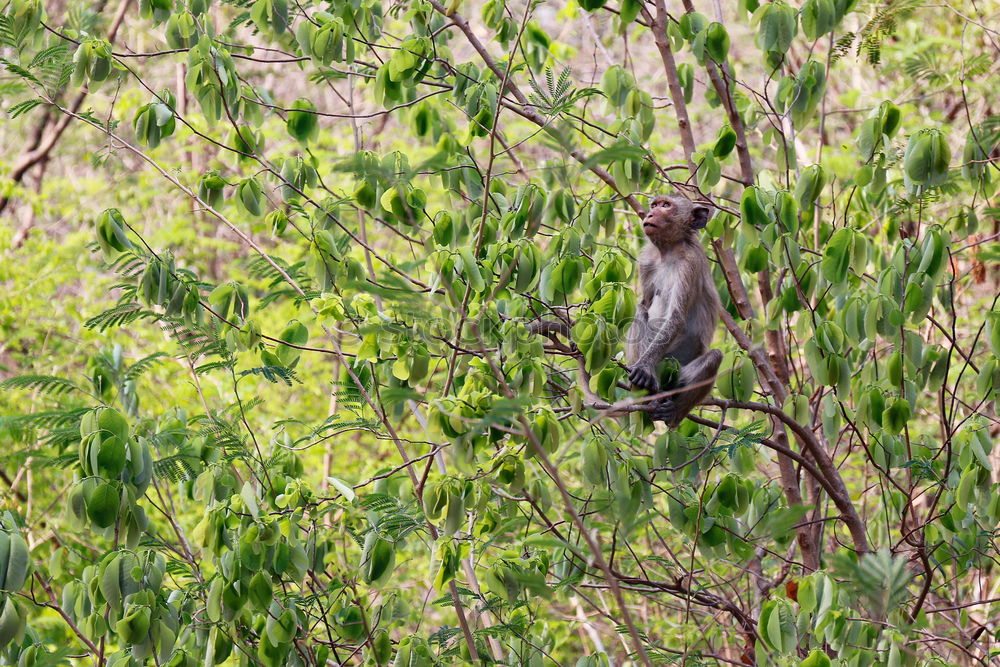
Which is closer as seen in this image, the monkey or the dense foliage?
the dense foliage

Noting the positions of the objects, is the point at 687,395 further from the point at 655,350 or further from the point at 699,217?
the point at 699,217

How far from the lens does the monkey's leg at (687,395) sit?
422cm

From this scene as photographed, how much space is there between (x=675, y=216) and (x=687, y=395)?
1.05m

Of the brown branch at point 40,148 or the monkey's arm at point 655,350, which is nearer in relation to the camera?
the monkey's arm at point 655,350

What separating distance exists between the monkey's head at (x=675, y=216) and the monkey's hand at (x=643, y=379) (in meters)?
0.81

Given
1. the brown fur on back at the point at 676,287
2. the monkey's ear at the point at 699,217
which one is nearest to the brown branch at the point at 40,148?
the brown fur on back at the point at 676,287

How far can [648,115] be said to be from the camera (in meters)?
4.58

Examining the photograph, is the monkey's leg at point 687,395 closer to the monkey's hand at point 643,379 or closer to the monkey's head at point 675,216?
the monkey's hand at point 643,379

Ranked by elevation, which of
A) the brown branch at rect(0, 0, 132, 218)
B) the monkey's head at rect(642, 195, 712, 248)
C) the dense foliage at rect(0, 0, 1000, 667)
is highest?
the brown branch at rect(0, 0, 132, 218)

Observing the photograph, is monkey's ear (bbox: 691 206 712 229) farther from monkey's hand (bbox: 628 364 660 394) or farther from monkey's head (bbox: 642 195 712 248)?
monkey's hand (bbox: 628 364 660 394)

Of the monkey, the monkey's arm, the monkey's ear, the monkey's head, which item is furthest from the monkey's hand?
the monkey's ear

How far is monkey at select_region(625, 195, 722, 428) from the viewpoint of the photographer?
470 cm

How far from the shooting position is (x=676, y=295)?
16.4ft

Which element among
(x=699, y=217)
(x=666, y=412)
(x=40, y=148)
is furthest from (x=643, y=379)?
(x=40, y=148)
